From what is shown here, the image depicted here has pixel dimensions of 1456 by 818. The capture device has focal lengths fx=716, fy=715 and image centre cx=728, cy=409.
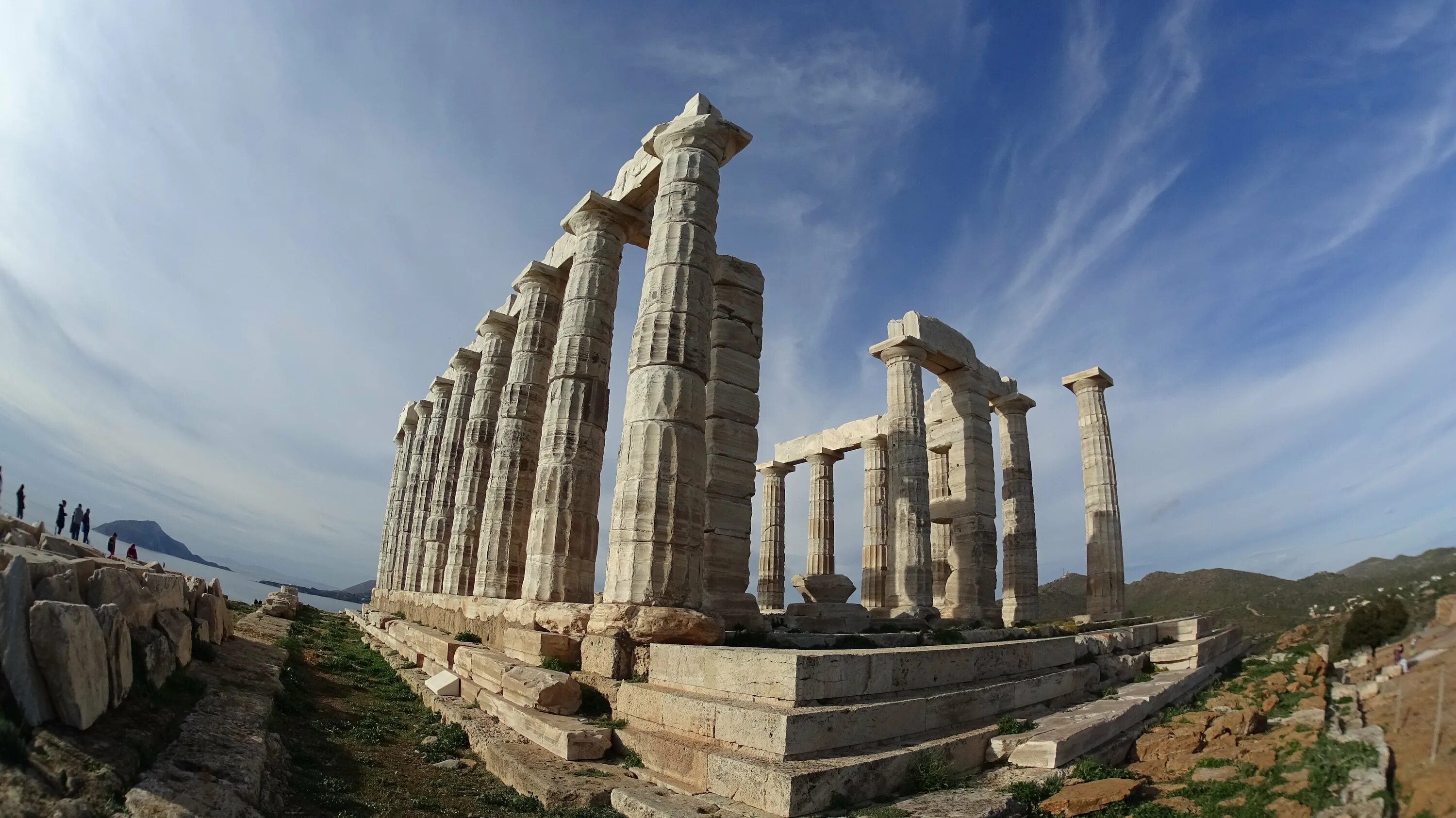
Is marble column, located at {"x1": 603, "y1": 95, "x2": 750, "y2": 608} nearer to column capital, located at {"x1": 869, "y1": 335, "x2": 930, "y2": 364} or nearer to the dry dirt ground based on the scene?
the dry dirt ground

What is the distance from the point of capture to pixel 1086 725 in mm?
8859

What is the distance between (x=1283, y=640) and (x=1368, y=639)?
645 centimetres

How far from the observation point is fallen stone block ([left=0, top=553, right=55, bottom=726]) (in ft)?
13.5

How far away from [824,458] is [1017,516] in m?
7.90

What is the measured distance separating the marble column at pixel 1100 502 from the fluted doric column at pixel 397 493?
1040 inches

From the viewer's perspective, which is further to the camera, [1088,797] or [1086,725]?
[1086,725]

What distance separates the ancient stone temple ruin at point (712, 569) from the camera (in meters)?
7.32

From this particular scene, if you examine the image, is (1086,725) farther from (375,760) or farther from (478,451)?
(478,451)

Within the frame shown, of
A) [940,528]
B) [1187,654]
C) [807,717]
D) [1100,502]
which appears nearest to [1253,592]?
[1100,502]

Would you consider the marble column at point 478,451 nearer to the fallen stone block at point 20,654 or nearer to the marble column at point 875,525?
the marble column at point 875,525

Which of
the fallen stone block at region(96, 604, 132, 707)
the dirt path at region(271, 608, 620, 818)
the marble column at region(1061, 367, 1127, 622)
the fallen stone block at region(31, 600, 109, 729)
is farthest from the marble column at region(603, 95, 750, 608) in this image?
the marble column at region(1061, 367, 1127, 622)

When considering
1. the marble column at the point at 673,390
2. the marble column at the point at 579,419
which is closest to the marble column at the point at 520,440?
the marble column at the point at 579,419

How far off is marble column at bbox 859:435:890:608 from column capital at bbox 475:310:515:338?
1310cm

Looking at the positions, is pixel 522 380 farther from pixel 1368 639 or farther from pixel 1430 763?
pixel 1368 639
